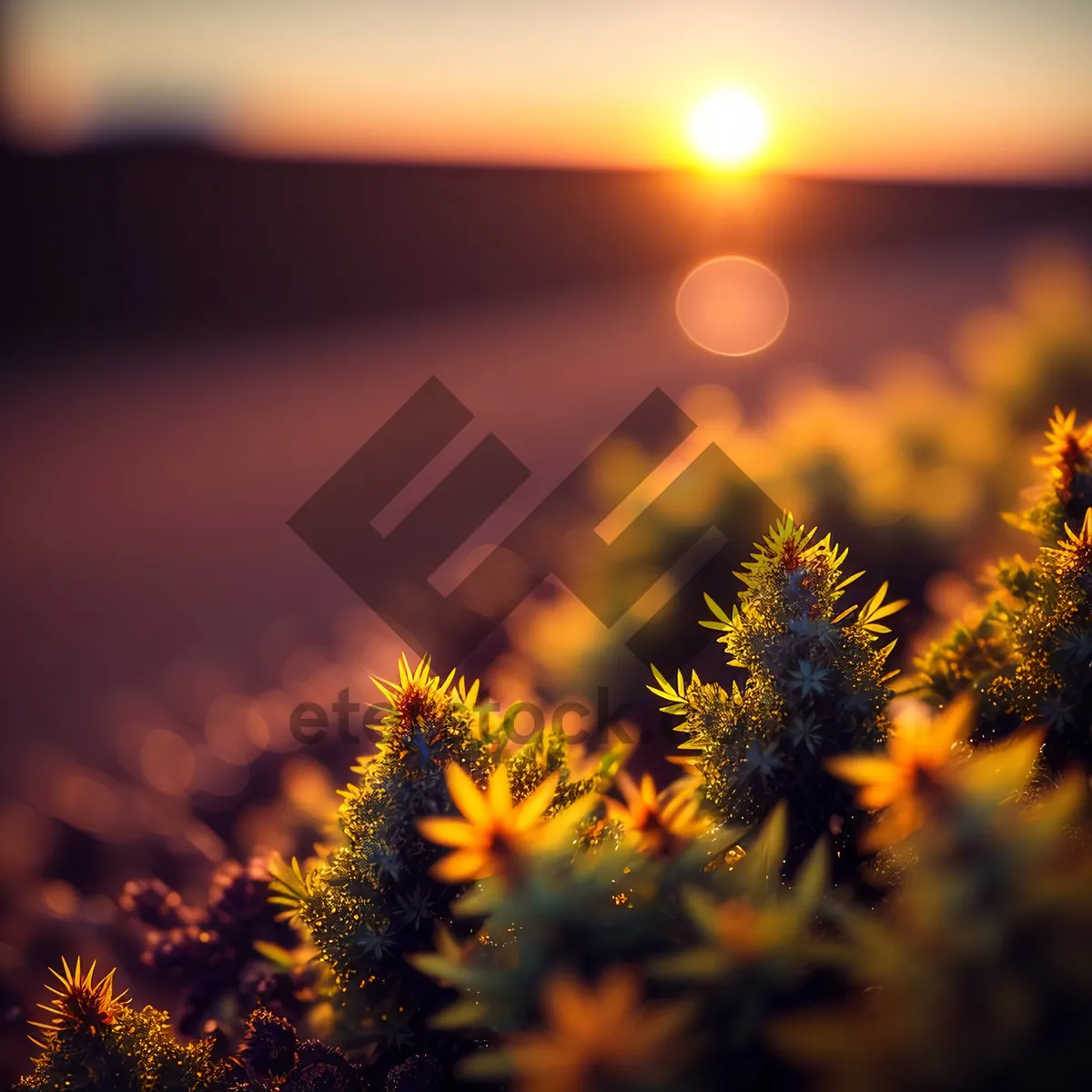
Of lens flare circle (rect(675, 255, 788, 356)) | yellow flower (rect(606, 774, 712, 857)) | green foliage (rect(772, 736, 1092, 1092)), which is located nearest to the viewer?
green foliage (rect(772, 736, 1092, 1092))

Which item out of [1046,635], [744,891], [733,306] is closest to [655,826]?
[744,891]

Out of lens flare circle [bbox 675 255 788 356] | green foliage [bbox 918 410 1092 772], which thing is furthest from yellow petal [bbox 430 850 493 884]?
lens flare circle [bbox 675 255 788 356]

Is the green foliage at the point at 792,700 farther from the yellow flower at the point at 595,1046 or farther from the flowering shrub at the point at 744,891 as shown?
the yellow flower at the point at 595,1046

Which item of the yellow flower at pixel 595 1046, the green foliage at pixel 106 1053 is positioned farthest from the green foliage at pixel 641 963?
the green foliage at pixel 106 1053


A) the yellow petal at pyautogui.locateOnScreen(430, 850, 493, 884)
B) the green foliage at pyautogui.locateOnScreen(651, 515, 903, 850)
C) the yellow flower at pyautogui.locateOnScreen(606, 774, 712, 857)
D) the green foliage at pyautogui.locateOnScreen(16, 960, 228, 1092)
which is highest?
the green foliage at pyautogui.locateOnScreen(651, 515, 903, 850)

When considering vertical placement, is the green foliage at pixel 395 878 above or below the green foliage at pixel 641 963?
above

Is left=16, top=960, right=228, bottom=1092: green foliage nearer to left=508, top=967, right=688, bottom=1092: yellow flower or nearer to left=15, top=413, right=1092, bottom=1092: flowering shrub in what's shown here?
left=15, top=413, right=1092, bottom=1092: flowering shrub
